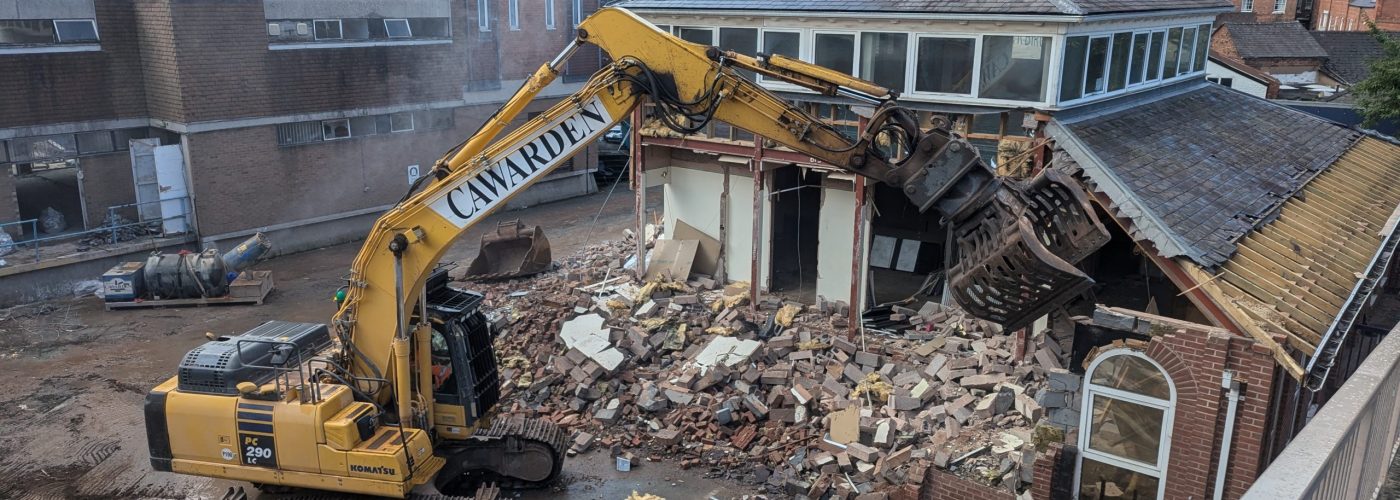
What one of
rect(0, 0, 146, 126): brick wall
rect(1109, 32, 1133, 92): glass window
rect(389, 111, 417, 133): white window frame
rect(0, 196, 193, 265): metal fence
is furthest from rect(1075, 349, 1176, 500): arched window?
rect(0, 0, 146, 126): brick wall

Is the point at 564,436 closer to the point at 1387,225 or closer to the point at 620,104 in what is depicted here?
the point at 620,104

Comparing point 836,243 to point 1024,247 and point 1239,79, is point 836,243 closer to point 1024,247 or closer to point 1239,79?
point 1024,247

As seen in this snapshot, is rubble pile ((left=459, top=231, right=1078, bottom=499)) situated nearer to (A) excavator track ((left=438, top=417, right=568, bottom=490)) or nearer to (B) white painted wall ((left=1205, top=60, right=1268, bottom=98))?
(A) excavator track ((left=438, top=417, right=568, bottom=490))

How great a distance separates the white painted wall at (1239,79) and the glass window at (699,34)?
20.1 metres

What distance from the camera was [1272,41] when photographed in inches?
1483

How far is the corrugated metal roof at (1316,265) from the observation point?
29.7ft

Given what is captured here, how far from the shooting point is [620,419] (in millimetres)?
13680

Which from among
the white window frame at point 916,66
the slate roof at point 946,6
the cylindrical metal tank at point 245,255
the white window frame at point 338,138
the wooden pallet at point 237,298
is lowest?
the wooden pallet at point 237,298

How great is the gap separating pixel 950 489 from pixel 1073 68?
21.2 feet

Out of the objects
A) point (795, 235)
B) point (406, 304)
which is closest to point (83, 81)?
point (795, 235)

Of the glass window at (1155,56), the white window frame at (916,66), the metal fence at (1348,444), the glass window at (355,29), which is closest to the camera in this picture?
the metal fence at (1348,444)

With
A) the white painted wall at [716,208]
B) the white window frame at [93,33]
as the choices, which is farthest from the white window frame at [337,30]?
the white painted wall at [716,208]

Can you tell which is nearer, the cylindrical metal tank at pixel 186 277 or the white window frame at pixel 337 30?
the cylindrical metal tank at pixel 186 277

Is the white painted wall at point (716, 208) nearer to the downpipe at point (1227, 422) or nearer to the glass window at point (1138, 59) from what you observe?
the glass window at point (1138, 59)
